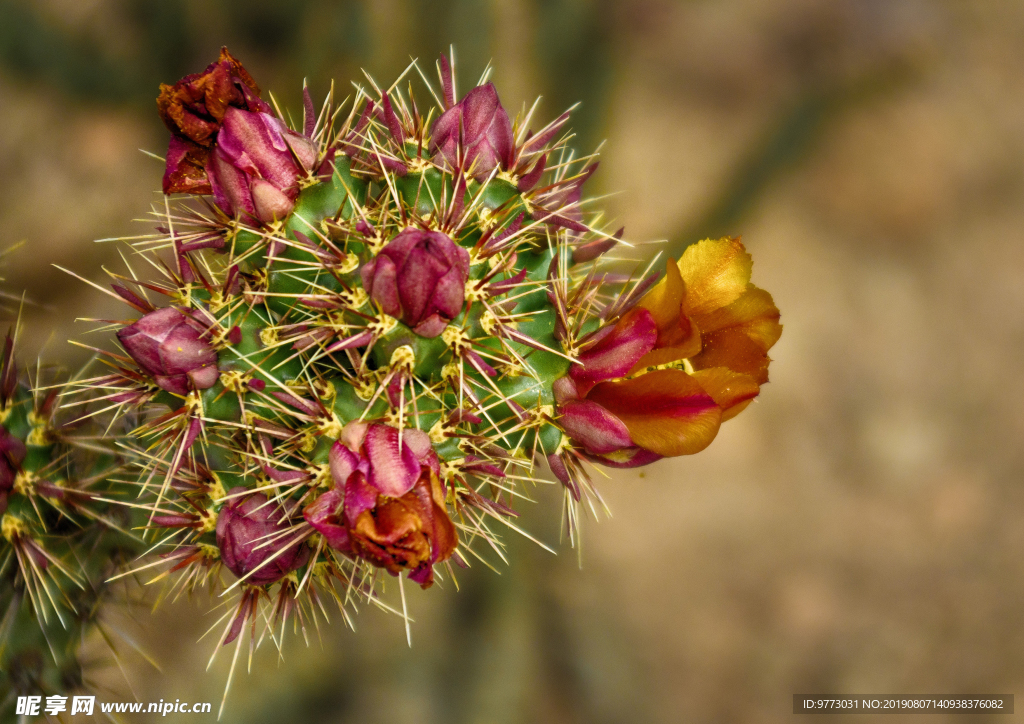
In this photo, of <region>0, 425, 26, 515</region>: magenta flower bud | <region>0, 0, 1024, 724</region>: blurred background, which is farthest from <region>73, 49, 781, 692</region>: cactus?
<region>0, 0, 1024, 724</region>: blurred background

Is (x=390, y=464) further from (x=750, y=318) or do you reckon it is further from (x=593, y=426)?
(x=750, y=318)

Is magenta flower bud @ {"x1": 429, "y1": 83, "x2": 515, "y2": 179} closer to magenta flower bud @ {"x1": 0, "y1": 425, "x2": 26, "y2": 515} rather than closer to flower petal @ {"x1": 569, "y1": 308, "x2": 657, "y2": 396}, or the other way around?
flower petal @ {"x1": 569, "y1": 308, "x2": 657, "y2": 396}

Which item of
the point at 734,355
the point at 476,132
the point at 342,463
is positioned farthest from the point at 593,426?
the point at 476,132

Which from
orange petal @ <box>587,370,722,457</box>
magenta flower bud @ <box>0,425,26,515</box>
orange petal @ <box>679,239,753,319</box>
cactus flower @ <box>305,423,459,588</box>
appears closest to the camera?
cactus flower @ <box>305,423,459,588</box>

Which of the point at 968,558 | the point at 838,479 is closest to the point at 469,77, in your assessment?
the point at 838,479

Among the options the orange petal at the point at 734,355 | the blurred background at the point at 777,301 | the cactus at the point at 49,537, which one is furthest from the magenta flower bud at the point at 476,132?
the blurred background at the point at 777,301

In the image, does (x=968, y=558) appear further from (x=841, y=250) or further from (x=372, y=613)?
(x=372, y=613)

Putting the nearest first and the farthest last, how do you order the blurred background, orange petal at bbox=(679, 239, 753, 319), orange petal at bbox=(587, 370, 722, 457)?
1. orange petal at bbox=(587, 370, 722, 457)
2. orange petal at bbox=(679, 239, 753, 319)
3. the blurred background

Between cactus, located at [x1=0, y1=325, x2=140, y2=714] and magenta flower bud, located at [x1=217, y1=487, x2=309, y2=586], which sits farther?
cactus, located at [x1=0, y1=325, x2=140, y2=714]
